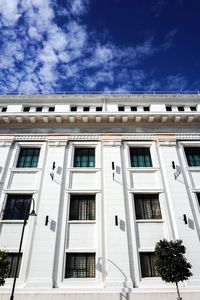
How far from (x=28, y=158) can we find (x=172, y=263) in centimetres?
1123

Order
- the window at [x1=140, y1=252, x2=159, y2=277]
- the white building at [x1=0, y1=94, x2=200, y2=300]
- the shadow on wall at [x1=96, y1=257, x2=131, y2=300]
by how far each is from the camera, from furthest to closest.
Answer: the window at [x1=140, y1=252, x2=159, y2=277], the white building at [x1=0, y1=94, x2=200, y2=300], the shadow on wall at [x1=96, y1=257, x2=131, y2=300]

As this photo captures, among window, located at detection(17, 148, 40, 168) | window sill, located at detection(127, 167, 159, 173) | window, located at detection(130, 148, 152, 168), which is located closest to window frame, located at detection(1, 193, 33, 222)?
window, located at detection(17, 148, 40, 168)

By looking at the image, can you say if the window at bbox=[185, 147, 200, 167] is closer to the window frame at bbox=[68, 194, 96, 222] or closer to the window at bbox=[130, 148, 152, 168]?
the window at bbox=[130, 148, 152, 168]

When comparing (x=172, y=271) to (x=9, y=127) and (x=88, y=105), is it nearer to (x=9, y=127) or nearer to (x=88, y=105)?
(x=88, y=105)

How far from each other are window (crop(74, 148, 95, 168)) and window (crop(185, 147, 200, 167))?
6.99m

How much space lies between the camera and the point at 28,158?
1545cm

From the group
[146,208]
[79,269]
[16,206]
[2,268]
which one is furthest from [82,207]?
[2,268]

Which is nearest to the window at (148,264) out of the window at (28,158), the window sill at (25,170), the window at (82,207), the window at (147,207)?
the window at (147,207)

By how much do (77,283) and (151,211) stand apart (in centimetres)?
576

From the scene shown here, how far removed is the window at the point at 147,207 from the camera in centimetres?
1298

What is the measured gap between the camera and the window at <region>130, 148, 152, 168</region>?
15.2 metres

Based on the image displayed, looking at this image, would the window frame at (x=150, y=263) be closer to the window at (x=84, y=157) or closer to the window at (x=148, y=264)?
the window at (x=148, y=264)

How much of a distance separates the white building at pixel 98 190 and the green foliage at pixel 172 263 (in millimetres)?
1363

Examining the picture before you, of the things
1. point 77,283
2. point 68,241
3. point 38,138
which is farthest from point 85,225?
point 38,138
